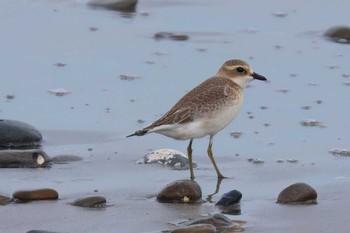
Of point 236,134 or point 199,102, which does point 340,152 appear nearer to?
point 236,134

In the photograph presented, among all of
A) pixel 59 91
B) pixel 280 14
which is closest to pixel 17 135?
pixel 59 91

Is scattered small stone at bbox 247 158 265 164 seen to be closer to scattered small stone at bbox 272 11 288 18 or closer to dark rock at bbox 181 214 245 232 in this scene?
dark rock at bbox 181 214 245 232

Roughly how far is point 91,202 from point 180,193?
1.78 ft

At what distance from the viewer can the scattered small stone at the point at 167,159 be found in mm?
7109

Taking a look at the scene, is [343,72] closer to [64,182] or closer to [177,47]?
[177,47]

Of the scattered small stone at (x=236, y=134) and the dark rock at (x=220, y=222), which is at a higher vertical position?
the dark rock at (x=220, y=222)

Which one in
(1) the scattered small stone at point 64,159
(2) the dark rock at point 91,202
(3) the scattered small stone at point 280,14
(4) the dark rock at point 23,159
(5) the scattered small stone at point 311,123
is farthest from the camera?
(3) the scattered small stone at point 280,14

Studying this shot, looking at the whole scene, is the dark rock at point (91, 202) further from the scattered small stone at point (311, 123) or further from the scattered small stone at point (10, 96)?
the scattered small stone at point (10, 96)

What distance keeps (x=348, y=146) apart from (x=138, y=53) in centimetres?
299

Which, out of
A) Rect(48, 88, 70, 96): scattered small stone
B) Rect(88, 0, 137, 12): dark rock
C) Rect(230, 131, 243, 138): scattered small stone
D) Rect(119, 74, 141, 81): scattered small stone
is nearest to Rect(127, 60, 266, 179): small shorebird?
Rect(230, 131, 243, 138): scattered small stone

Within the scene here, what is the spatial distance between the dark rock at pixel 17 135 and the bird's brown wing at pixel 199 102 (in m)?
1.09

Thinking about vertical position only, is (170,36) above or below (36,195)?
below

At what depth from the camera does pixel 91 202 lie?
6078 millimetres

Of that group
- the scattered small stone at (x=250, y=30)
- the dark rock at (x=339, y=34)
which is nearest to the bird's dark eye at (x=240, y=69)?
the dark rock at (x=339, y=34)
